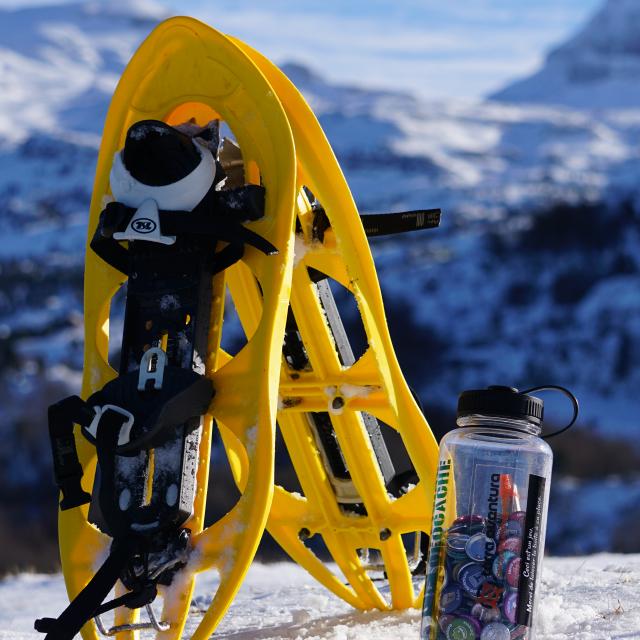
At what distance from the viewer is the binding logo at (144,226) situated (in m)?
3.12

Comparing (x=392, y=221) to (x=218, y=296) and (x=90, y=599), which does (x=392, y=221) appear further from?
→ (x=90, y=599)

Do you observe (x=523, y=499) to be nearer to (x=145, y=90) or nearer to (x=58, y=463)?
(x=58, y=463)

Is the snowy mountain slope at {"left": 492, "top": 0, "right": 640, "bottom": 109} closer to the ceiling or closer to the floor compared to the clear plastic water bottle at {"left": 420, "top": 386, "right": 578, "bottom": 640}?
closer to the ceiling

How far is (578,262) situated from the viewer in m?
49.9

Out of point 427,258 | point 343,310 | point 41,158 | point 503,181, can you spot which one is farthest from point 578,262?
point 41,158

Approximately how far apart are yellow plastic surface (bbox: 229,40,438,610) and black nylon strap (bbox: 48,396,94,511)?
0.88 m

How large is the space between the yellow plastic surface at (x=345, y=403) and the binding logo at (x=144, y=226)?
0.53 metres

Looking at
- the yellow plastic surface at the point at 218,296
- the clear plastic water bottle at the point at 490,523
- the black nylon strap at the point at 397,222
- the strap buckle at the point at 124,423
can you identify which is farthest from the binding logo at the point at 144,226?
the clear plastic water bottle at the point at 490,523

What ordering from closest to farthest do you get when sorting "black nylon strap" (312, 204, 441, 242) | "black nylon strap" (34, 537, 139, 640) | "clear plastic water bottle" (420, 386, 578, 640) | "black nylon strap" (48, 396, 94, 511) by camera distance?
"clear plastic water bottle" (420, 386, 578, 640) → "black nylon strap" (34, 537, 139, 640) → "black nylon strap" (48, 396, 94, 511) → "black nylon strap" (312, 204, 441, 242)

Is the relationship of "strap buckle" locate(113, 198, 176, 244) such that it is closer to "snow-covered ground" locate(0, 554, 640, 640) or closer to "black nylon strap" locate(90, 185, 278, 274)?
"black nylon strap" locate(90, 185, 278, 274)

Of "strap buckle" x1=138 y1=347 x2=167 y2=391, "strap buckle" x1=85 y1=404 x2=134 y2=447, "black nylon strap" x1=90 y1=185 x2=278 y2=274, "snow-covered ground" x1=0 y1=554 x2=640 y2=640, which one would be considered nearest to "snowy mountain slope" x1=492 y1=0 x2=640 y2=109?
"snow-covered ground" x1=0 y1=554 x2=640 y2=640

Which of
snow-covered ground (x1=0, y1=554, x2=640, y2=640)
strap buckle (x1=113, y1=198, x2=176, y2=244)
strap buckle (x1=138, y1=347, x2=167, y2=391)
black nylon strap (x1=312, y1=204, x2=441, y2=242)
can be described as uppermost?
black nylon strap (x1=312, y1=204, x2=441, y2=242)

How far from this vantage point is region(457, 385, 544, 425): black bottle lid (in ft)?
9.03

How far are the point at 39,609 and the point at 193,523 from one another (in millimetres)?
2405
